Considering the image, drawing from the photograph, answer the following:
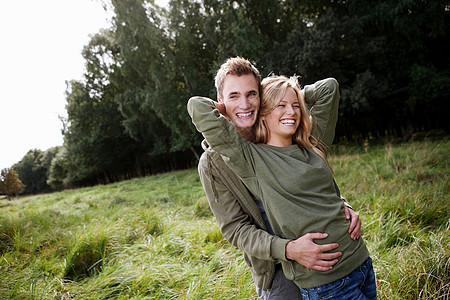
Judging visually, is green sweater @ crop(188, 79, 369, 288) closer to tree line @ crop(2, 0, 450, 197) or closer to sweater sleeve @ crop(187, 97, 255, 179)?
sweater sleeve @ crop(187, 97, 255, 179)

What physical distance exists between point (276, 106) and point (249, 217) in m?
0.70

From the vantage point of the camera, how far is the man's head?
1569 millimetres

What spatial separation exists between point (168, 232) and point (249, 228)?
2.55 meters

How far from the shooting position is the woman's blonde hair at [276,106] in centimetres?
146

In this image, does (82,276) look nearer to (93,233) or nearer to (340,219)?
(93,233)

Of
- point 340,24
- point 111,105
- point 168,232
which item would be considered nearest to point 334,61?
point 340,24

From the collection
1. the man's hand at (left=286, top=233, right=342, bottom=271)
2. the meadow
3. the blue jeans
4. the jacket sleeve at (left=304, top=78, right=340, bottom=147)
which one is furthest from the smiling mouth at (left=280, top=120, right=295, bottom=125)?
the meadow

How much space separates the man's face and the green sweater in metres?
0.24

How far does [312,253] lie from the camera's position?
1.12 m

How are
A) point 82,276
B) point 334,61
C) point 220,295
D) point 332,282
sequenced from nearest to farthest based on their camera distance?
point 332,282
point 220,295
point 82,276
point 334,61

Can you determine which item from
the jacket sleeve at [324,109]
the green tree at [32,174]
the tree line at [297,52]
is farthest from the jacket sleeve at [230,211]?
the green tree at [32,174]

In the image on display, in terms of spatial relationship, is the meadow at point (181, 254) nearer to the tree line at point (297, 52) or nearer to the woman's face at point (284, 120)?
the woman's face at point (284, 120)

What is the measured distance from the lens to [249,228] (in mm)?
1370

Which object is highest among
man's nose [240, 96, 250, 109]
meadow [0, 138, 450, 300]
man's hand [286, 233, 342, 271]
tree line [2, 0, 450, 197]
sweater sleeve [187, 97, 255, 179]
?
tree line [2, 0, 450, 197]
